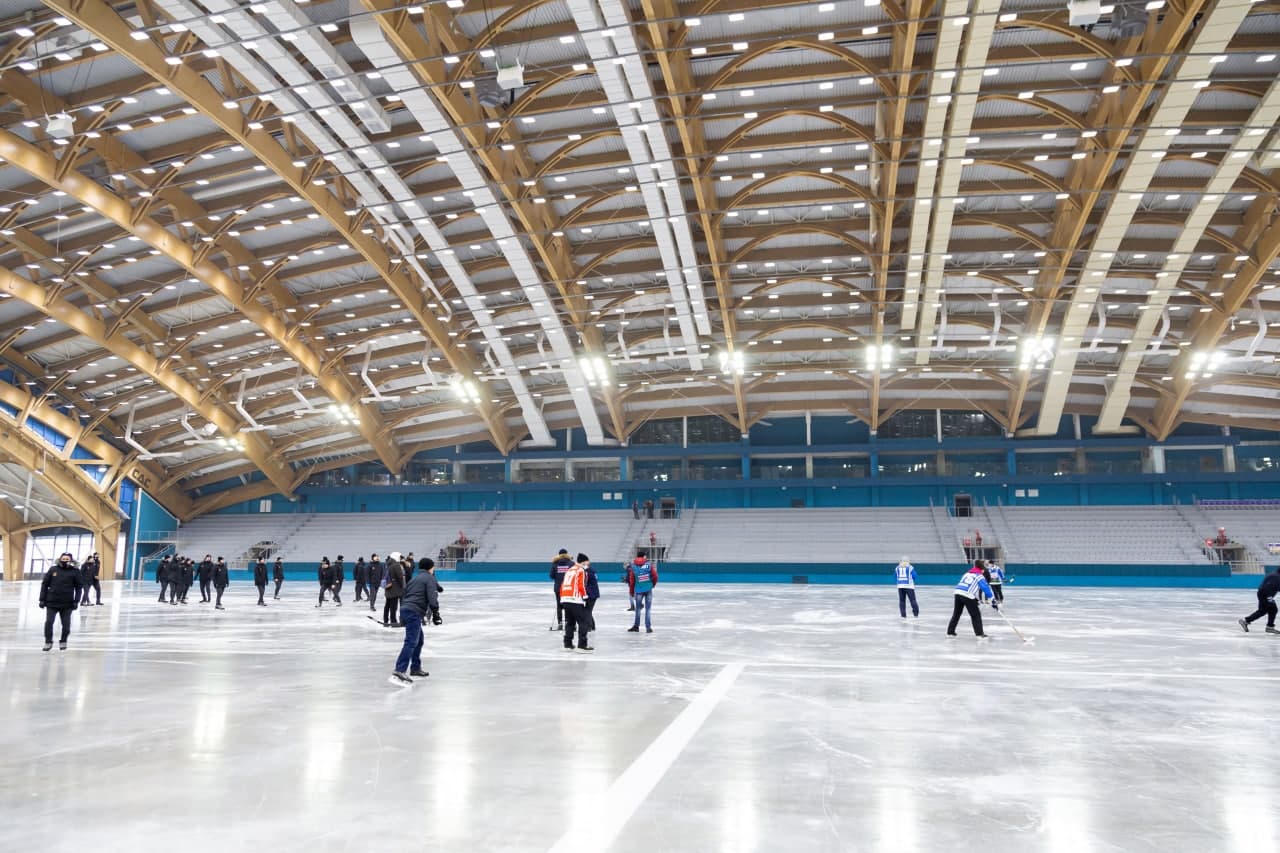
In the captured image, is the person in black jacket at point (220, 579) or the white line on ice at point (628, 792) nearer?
the white line on ice at point (628, 792)

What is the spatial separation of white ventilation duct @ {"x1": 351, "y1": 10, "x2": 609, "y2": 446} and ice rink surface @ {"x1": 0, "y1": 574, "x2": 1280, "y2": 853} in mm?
16516

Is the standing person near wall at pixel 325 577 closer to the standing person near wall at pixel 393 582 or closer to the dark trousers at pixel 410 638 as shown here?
the standing person near wall at pixel 393 582

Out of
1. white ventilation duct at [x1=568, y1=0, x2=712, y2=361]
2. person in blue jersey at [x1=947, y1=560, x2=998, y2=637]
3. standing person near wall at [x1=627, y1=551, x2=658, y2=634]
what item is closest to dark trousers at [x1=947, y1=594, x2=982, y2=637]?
person in blue jersey at [x1=947, y1=560, x2=998, y2=637]

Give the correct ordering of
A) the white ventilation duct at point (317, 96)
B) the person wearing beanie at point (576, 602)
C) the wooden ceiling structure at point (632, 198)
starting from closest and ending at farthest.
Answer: the person wearing beanie at point (576, 602)
the white ventilation duct at point (317, 96)
the wooden ceiling structure at point (632, 198)

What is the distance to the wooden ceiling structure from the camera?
23.2 metres

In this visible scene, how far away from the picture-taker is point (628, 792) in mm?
5777

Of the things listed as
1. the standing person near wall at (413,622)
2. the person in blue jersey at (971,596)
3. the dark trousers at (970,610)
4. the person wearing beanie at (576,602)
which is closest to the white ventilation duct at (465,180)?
the person wearing beanie at (576,602)

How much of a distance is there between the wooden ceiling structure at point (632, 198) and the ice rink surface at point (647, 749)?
16.5 metres

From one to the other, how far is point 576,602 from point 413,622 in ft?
12.6

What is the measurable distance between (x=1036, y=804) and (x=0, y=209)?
35862 millimetres

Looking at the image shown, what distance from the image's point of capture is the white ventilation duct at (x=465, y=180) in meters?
22.3

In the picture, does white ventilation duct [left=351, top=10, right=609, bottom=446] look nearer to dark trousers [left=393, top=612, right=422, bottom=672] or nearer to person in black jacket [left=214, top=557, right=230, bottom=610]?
person in black jacket [left=214, top=557, right=230, bottom=610]

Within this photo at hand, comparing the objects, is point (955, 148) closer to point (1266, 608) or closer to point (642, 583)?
point (1266, 608)

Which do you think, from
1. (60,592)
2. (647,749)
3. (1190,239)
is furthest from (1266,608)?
(60,592)
